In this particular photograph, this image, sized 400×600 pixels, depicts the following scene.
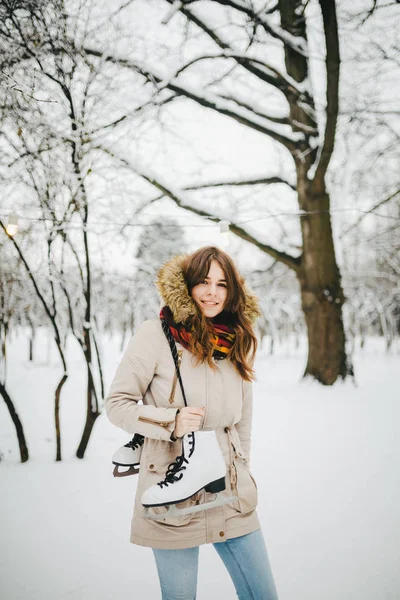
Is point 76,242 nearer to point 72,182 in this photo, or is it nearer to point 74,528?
point 72,182

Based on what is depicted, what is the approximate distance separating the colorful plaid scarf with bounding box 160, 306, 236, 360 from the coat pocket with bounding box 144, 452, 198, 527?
1.49 ft

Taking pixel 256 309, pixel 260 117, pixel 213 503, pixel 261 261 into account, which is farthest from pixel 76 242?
pixel 261 261

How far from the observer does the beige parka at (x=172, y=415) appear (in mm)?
1200

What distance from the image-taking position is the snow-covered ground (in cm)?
191

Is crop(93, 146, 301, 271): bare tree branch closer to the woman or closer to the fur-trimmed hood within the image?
the fur-trimmed hood

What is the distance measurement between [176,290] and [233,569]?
1.19m

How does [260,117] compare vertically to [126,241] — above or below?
above

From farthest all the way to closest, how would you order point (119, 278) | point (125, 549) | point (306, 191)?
point (119, 278) < point (306, 191) < point (125, 549)

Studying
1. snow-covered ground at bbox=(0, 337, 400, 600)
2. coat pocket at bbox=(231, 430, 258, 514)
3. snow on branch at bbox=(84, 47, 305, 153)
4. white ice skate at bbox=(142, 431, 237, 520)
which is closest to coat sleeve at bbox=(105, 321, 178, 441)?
white ice skate at bbox=(142, 431, 237, 520)

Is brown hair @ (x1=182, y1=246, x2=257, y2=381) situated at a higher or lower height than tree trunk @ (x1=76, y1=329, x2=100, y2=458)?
higher

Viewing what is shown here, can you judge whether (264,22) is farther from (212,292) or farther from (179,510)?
(179,510)

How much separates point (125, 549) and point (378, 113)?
6.83m

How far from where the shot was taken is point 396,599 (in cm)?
177

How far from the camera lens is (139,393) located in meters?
1.29
